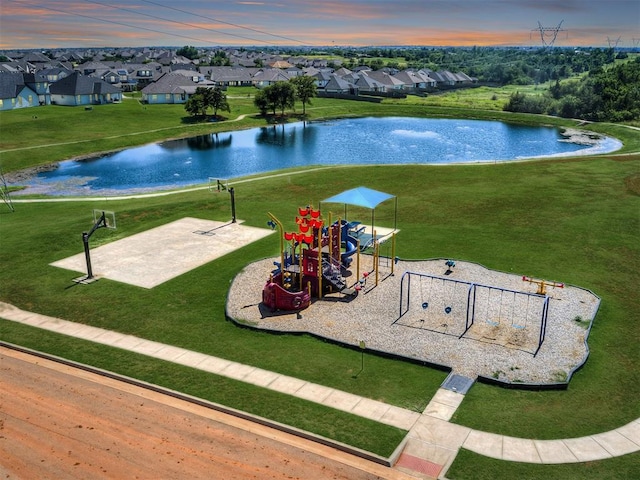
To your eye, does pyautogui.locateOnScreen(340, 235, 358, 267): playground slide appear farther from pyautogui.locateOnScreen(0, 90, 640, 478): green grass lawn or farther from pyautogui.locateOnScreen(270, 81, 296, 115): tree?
pyautogui.locateOnScreen(270, 81, 296, 115): tree

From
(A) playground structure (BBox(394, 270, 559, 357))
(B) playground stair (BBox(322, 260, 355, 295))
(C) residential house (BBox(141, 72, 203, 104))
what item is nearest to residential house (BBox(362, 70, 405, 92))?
(C) residential house (BBox(141, 72, 203, 104))

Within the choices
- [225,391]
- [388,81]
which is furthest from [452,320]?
[388,81]

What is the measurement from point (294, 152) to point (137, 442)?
71006 mm

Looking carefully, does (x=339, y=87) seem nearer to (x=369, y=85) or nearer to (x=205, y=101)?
(x=369, y=85)

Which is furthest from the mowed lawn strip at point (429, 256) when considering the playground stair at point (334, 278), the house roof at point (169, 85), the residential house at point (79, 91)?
the house roof at point (169, 85)

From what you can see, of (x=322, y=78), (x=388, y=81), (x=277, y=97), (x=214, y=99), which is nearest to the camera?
(x=214, y=99)

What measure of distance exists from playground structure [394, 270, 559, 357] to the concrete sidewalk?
5.20 meters

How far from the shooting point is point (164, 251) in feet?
119

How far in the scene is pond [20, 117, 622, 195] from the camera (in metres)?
69.3

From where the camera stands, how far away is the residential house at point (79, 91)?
128 metres

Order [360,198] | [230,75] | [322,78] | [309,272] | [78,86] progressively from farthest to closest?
[230,75] → [322,78] → [78,86] → [360,198] → [309,272]

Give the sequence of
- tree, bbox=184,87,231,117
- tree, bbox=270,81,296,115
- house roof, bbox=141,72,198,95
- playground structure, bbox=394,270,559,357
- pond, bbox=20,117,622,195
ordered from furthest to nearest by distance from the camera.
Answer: house roof, bbox=141,72,198,95 < tree, bbox=270,81,296,115 < tree, bbox=184,87,231,117 < pond, bbox=20,117,622,195 < playground structure, bbox=394,270,559,357

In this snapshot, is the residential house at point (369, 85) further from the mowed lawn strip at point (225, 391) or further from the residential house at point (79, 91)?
the mowed lawn strip at point (225, 391)

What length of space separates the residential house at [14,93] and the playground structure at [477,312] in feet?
391
